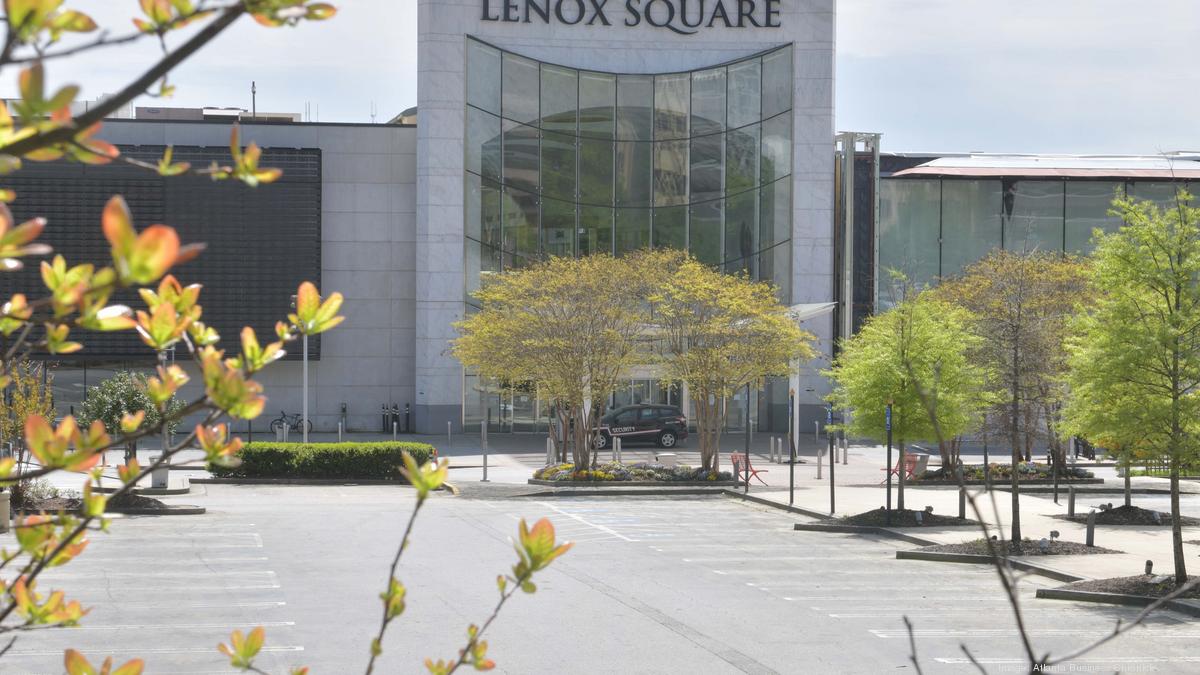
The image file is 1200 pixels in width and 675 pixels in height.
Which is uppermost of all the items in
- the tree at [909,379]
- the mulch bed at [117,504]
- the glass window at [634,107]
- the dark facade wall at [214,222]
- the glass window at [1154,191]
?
the glass window at [634,107]

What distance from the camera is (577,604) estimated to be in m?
16.6

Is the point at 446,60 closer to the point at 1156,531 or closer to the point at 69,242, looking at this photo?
the point at 69,242

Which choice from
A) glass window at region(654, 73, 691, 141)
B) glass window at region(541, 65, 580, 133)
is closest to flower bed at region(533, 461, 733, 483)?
glass window at region(541, 65, 580, 133)

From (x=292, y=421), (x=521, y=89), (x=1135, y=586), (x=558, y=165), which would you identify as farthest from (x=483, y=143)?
(x=1135, y=586)

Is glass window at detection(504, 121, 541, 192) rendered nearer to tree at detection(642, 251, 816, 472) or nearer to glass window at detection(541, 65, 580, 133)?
glass window at detection(541, 65, 580, 133)

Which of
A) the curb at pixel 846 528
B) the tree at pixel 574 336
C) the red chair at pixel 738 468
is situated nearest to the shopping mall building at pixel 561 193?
the tree at pixel 574 336

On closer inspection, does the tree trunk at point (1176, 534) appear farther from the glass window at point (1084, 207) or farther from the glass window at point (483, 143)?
the glass window at point (1084, 207)

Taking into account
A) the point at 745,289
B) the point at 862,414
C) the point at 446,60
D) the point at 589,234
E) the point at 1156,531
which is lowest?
the point at 1156,531

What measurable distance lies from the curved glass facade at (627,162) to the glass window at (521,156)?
0.13 ft

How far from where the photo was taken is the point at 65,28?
2.22 meters

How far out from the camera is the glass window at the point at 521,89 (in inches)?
2110

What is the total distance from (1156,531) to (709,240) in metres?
31.3

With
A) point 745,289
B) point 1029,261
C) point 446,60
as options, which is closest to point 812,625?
point 745,289

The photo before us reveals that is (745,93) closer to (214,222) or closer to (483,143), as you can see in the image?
(483,143)
